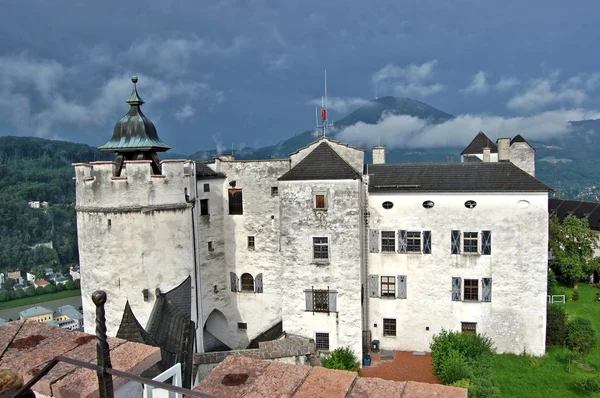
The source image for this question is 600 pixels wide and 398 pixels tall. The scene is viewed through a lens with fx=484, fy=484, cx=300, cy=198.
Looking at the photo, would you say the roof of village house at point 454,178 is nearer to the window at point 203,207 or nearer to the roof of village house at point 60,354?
the window at point 203,207

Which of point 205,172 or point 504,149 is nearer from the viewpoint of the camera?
point 205,172

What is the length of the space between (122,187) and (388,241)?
15.1 metres

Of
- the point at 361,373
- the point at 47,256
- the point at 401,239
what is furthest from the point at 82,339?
the point at 47,256

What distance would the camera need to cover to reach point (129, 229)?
2008 centimetres

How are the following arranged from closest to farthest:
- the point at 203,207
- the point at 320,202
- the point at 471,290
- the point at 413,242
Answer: the point at 320,202 → the point at 471,290 → the point at 413,242 → the point at 203,207

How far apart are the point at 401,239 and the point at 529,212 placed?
699 cm

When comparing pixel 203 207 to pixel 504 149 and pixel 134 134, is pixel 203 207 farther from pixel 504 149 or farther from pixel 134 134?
pixel 504 149

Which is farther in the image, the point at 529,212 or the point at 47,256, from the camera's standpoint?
the point at 47,256

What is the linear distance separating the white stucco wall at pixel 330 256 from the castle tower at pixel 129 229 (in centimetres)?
657

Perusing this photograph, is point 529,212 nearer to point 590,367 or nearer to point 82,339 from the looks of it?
point 590,367

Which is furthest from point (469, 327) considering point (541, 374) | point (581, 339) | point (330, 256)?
point (330, 256)

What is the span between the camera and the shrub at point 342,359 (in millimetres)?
24030

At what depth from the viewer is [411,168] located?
29.3 meters

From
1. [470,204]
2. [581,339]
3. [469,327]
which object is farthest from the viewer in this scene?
[469,327]
